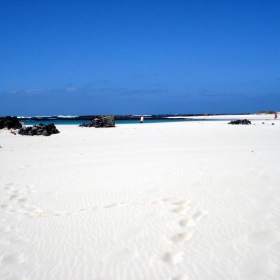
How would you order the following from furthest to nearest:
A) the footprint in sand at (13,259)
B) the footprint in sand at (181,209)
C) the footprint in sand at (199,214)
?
the footprint in sand at (181,209) → the footprint in sand at (199,214) → the footprint in sand at (13,259)

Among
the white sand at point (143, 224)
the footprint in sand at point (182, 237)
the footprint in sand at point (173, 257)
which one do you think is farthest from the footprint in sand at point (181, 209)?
the footprint in sand at point (173, 257)

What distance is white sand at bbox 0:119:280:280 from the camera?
8.36 ft

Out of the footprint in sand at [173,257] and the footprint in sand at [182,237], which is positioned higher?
the footprint in sand at [182,237]

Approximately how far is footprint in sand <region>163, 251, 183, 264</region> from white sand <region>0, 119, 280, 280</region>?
0.01 meters

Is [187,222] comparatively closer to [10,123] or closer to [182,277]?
[182,277]

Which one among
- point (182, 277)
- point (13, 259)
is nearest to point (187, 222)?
point (182, 277)

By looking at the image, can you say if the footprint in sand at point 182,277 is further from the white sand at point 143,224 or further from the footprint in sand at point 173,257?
the footprint in sand at point 173,257

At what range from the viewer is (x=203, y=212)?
379 cm

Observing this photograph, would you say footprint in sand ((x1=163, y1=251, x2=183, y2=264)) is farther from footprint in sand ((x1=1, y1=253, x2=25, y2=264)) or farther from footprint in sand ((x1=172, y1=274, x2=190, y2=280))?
footprint in sand ((x1=1, y1=253, x2=25, y2=264))

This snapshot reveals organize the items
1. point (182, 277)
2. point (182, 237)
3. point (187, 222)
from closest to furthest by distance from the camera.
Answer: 1. point (182, 277)
2. point (182, 237)
3. point (187, 222)

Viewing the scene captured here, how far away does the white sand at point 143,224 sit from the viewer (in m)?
2.55

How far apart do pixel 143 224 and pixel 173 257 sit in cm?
89

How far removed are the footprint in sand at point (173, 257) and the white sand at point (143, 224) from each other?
0.4 inches

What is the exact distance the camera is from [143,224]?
11.5 feet
